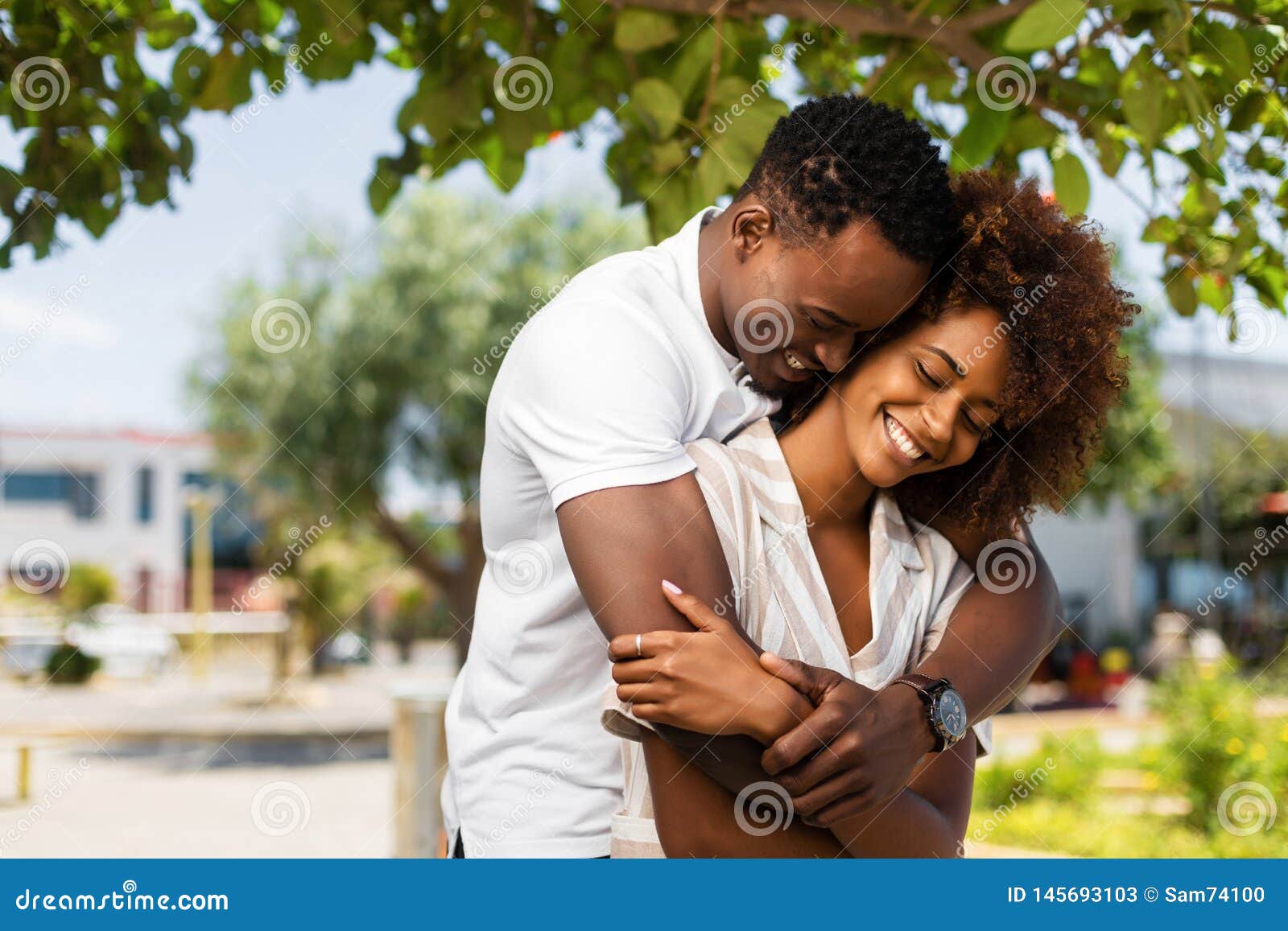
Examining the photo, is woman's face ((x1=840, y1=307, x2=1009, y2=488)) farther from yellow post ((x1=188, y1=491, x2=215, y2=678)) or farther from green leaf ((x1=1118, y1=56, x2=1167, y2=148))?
yellow post ((x1=188, y1=491, x2=215, y2=678))

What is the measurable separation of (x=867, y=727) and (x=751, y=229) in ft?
2.19

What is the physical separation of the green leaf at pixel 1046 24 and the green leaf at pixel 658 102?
2.49ft

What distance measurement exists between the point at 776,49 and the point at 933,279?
6.41 feet

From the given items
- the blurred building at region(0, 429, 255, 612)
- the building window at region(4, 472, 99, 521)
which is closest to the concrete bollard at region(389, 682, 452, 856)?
the blurred building at region(0, 429, 255, 612)

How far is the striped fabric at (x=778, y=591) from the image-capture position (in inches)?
59.5

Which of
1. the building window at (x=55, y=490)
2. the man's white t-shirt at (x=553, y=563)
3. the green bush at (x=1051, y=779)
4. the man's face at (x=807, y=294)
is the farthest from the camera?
the building window at (x=55, y=490)

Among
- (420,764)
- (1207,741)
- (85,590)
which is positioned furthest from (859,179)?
(85,590)

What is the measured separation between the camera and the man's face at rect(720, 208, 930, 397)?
1.56 meters

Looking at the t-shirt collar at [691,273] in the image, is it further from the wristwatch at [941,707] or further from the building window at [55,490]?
the building window at [55,490]

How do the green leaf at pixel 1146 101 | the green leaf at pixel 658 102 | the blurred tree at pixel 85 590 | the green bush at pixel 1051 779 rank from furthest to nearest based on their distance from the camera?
the blurred tree at pixel 85 590 < the green bush at pixel 1051 779 < the green leaf at pixel 658 102 < the green leaf at pixel 1146 101

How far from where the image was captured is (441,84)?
3.07 metres

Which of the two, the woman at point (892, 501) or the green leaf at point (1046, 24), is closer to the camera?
the woman at point (892, 501)

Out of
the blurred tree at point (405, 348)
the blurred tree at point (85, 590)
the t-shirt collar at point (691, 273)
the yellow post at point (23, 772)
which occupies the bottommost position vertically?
the t-shirt collar at point (691, 273)

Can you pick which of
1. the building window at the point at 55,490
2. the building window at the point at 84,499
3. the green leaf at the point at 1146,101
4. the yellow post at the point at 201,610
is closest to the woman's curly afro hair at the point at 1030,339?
the green leaf at the point at 1146,101
